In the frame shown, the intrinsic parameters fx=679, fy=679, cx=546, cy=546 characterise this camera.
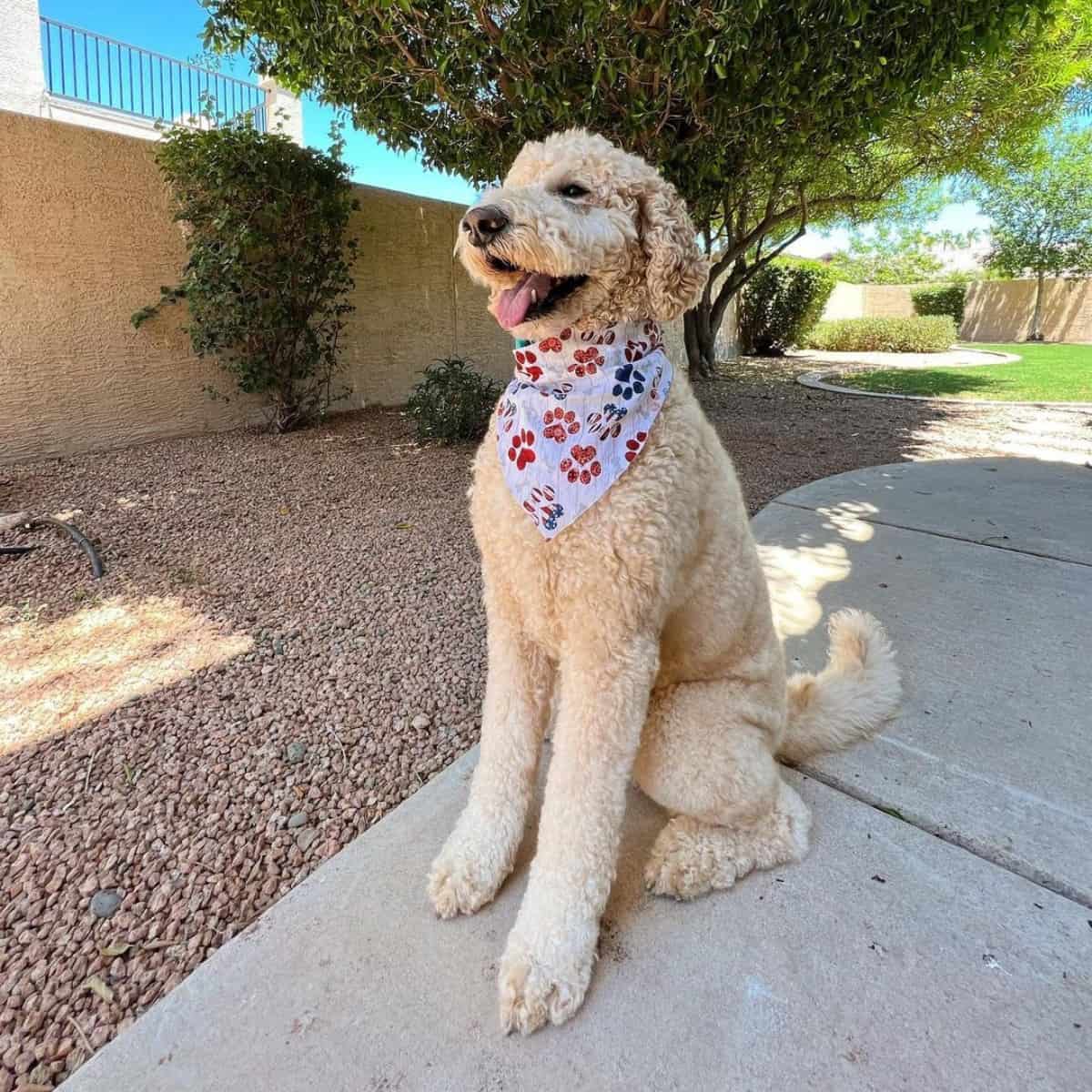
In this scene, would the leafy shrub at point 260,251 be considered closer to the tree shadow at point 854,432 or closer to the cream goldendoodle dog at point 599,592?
the tree shadow at point 854,432

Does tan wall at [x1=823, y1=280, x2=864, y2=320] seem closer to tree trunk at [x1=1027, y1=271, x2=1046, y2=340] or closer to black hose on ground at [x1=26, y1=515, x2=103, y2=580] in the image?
tree trunk at [x1=1027, y1=271, x2=1046, y2=340]

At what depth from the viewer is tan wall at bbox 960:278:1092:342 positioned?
24.1 meters

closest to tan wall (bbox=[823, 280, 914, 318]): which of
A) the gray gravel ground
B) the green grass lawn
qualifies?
the green grass lawn

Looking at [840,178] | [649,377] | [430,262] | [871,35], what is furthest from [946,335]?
[649,377]

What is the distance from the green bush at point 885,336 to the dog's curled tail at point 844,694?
737 inches

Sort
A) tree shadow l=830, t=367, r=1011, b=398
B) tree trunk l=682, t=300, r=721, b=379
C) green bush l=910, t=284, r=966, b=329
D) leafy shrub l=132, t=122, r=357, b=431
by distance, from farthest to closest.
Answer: green bush l=910, t=284, r=966, b=329 → tree trunk l=682, t=300, r=721, b=379 → tree shadow l=830, t=367, r=1011, b=398 → leafy shrub l=132, t=122, r=357, b=431

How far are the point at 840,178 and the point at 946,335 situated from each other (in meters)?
10.00

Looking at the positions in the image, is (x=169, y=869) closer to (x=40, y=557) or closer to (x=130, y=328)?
(x=40, y=557)

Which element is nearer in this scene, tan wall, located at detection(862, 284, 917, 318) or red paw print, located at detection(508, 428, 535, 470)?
red paw print, located at detection(508, 428, 535, 470)

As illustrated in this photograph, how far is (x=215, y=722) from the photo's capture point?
2.27m

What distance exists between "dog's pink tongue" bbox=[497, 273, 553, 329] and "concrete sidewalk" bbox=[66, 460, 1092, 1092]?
127 centimetres

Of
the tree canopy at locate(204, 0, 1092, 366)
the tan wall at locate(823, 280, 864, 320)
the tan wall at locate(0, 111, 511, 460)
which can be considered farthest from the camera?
the tan wall at locate(823, 280, 864, 320)

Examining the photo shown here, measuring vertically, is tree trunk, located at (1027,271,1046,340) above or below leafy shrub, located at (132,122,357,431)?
above

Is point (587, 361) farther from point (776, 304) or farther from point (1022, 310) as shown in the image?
point (1022, 310)
